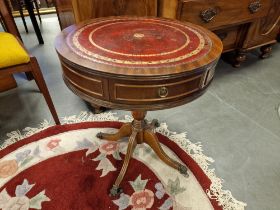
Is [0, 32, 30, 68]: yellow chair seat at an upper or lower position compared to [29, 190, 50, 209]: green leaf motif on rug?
upper

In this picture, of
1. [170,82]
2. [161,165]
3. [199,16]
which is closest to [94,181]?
[161,165]

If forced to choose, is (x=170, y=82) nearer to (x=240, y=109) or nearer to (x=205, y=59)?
(x=205, y=59)

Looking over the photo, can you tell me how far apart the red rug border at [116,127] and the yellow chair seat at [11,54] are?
0.49 metres

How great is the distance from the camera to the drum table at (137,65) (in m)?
0.68

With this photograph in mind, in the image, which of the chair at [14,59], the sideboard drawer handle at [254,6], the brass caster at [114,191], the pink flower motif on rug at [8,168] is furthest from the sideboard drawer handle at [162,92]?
the sideboard drawer handle at [254,6]

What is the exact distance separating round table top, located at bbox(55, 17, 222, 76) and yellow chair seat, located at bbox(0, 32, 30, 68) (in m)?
0.45

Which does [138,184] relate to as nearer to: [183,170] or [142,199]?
[142,199]

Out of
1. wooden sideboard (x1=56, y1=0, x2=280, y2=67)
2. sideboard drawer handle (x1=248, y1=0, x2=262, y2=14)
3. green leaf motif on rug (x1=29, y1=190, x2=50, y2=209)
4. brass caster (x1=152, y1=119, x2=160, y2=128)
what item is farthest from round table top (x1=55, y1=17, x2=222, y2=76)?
sideboard drawer handle (x1=248, y1=0, x2=262, y2=14)

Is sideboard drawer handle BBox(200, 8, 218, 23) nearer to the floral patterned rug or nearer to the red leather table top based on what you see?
the red leather table top

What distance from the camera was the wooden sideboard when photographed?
1.25 meters

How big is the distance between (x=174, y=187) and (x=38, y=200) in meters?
0.69

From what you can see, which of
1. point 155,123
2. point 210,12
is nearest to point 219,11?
point 210,12

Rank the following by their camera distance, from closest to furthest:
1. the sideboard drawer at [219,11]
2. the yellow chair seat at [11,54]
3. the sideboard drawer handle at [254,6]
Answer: the yellow chair seat at [11,54] → the sideboard drawer at [219,11] → the sideboard drawer handle at [254,6]

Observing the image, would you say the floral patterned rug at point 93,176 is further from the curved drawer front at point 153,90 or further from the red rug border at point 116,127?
the curved drawer front at point 153,90
